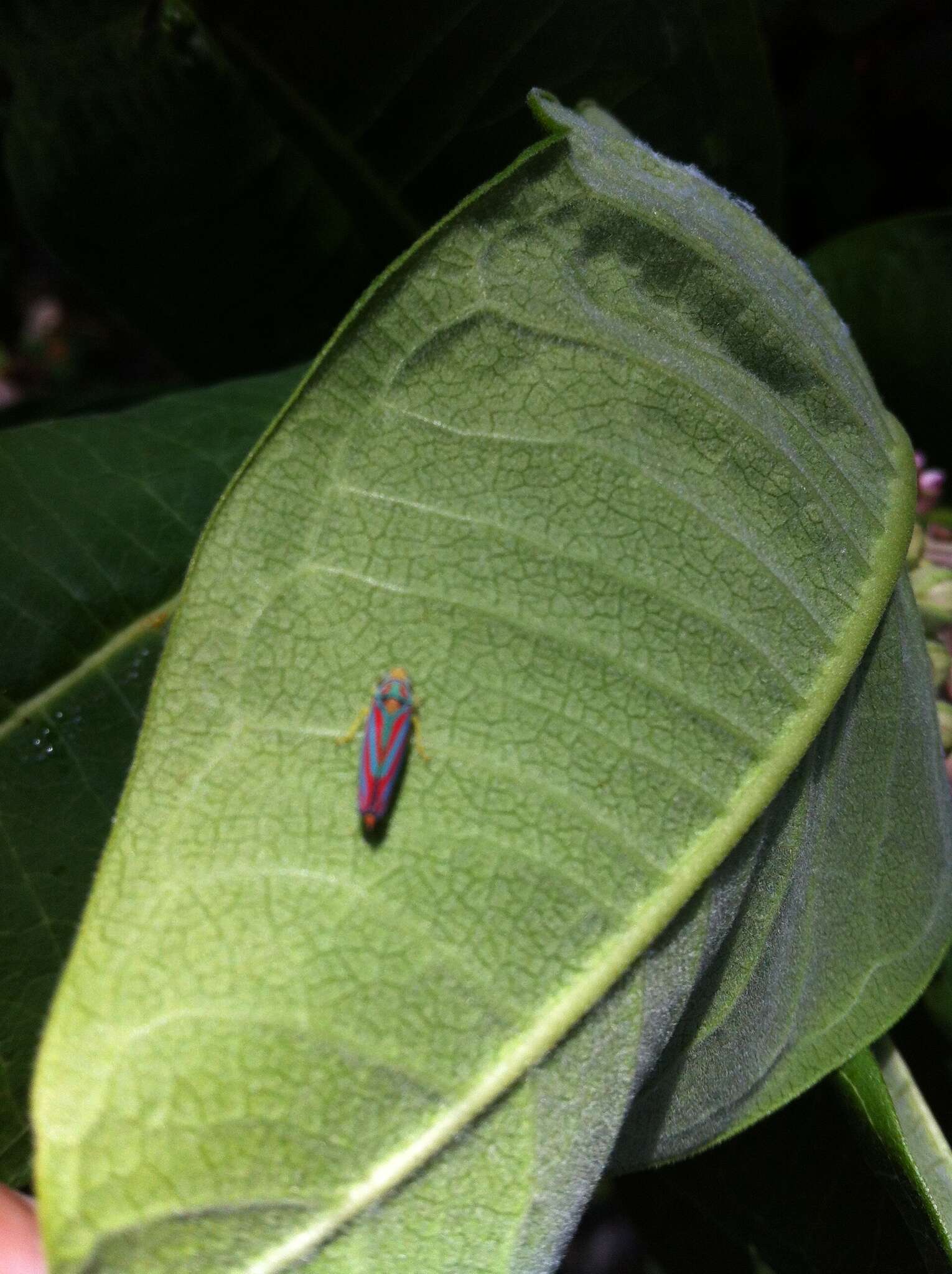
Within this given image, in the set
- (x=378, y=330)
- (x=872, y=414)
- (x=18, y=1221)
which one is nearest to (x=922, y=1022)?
(x=872, y=414)

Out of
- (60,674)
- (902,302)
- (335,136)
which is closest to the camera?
(60,674)

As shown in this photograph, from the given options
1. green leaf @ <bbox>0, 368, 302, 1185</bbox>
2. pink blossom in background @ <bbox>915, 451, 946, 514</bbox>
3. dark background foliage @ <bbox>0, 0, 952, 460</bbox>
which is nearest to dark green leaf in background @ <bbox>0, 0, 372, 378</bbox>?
dark background foliage @ <bbox>0, 0, 952, 460</bbox>

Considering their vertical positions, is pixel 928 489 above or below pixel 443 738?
below

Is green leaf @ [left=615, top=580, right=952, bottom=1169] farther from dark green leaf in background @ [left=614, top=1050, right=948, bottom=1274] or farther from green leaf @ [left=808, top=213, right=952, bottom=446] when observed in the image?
green leaf @ [left=808, top=213, right=952, bottom=446]

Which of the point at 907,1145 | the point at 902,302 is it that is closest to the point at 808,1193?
the point at 907,1145

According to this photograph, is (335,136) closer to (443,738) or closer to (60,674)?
(60,674)

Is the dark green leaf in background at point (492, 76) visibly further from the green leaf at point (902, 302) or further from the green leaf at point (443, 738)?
the green leaf at point (443, 738)

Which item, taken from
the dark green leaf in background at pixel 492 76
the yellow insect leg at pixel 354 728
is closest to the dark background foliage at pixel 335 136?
the dark green leaf in background at pixel 492 76
